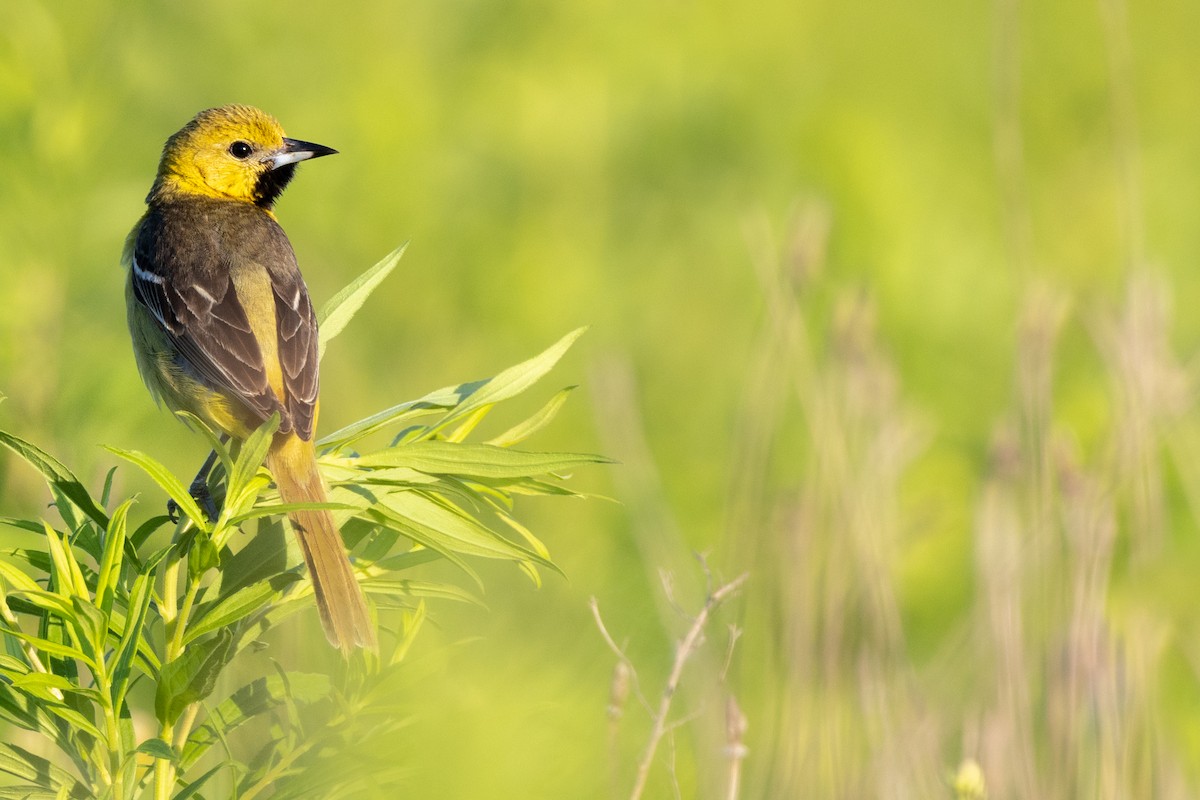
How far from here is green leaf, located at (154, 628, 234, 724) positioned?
1207 mm

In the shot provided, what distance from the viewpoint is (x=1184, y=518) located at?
523cm

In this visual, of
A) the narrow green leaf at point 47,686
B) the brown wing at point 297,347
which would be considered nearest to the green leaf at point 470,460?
the narrow green leaf at point 47,686

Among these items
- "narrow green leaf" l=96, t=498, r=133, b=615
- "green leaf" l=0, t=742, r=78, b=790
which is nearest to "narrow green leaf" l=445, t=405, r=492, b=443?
"narrow green leaf" l=96, t=498, r=133, b=615

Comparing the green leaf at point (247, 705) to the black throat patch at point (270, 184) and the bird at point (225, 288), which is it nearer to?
the bird at point (225, 288)

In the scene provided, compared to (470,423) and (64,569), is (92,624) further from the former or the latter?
(470,423)

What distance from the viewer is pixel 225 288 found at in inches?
112

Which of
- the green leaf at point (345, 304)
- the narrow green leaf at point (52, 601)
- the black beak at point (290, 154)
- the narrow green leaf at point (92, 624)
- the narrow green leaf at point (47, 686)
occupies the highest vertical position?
the black beak at point (290, 154)

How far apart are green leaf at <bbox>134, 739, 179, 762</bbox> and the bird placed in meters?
0.80

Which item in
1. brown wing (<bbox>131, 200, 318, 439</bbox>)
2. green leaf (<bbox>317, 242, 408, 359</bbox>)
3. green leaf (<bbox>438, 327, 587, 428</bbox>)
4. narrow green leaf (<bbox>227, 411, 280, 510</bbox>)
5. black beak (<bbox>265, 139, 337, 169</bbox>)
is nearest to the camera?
narrow green leaf (<bbox>227, 411, 280, 510</bbox>)

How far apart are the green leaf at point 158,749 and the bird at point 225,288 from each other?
80 centimetres

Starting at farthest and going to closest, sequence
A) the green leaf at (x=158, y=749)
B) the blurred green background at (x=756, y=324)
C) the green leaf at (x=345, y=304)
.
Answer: the blurred green background at (x=756, y=324), the green leaf at (x=345, y=304), the green leaf at (x=158, y=749)

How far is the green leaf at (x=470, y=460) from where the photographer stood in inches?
52.0

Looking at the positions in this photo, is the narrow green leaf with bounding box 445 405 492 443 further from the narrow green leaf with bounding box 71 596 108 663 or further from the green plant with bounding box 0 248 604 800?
the narrow green leaf with bounding box 71 596 108 663

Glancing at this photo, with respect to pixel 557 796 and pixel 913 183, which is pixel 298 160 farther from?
pixel 913 183
